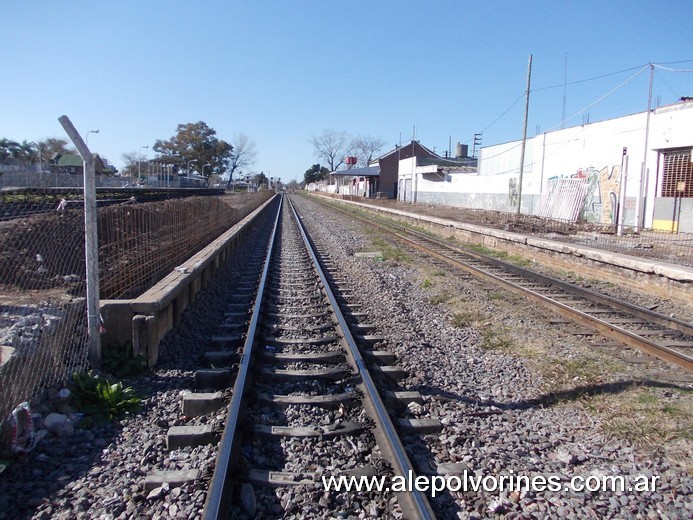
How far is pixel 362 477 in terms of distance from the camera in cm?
358

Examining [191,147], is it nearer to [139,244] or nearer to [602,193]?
[602,193]

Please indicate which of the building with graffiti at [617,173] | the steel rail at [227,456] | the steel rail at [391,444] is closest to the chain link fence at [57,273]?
the steel rail at [227,456]

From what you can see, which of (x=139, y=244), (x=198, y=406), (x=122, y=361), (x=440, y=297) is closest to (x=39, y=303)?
(x=122, y=361)

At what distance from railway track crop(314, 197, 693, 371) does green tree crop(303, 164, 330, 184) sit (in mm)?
150754

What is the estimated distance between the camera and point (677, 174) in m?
19.1

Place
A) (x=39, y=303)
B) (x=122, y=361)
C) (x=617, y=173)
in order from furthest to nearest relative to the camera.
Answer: (x=617, y=173), (x=39, y=303), (x=122, y=361)

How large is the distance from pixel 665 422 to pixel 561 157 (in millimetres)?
24682

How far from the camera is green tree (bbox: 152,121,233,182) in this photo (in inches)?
4402

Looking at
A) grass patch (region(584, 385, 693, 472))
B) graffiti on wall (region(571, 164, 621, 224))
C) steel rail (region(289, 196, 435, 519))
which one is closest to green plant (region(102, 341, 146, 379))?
steel rail (region(289, 196, 435, 519))

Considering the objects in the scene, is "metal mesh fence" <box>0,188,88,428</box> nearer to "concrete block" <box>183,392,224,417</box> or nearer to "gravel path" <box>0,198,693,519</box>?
"gravel path" <box>0,198,693,519</box>

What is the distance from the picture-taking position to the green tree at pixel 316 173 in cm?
16589

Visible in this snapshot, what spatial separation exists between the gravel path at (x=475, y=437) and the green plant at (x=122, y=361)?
0.48ft

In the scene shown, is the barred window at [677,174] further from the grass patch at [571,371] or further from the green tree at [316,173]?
the green tree at [316,173]

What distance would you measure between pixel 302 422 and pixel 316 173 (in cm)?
17168
